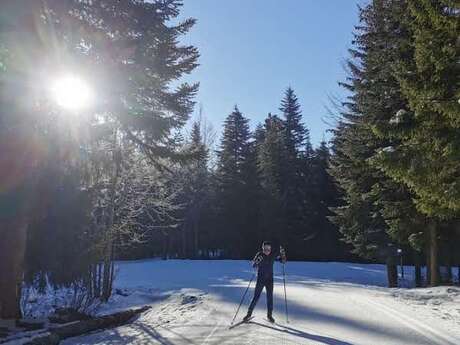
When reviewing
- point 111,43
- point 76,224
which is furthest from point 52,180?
point 111,43

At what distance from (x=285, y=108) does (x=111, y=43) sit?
158 feet

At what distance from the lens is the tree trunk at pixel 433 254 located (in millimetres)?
19562

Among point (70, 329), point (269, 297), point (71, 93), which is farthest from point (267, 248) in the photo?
point (71, 93)

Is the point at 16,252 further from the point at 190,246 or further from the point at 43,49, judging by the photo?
the point at 190,246

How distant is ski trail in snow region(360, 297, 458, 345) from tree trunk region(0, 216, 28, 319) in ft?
29.4

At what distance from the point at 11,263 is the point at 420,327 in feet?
30.4

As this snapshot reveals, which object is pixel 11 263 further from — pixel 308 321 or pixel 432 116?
pixel 432 116

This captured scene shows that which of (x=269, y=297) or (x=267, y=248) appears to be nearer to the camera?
(x=269, y=297)

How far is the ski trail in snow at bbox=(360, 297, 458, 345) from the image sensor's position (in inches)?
356

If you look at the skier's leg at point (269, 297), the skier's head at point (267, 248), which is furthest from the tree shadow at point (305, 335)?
the skier's head at point (267, 248)

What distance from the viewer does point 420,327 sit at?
10.3m

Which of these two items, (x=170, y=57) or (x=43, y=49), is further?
(x=170, y=57)

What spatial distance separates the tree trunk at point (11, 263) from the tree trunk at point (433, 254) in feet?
48.6

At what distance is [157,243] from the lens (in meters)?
57.9
